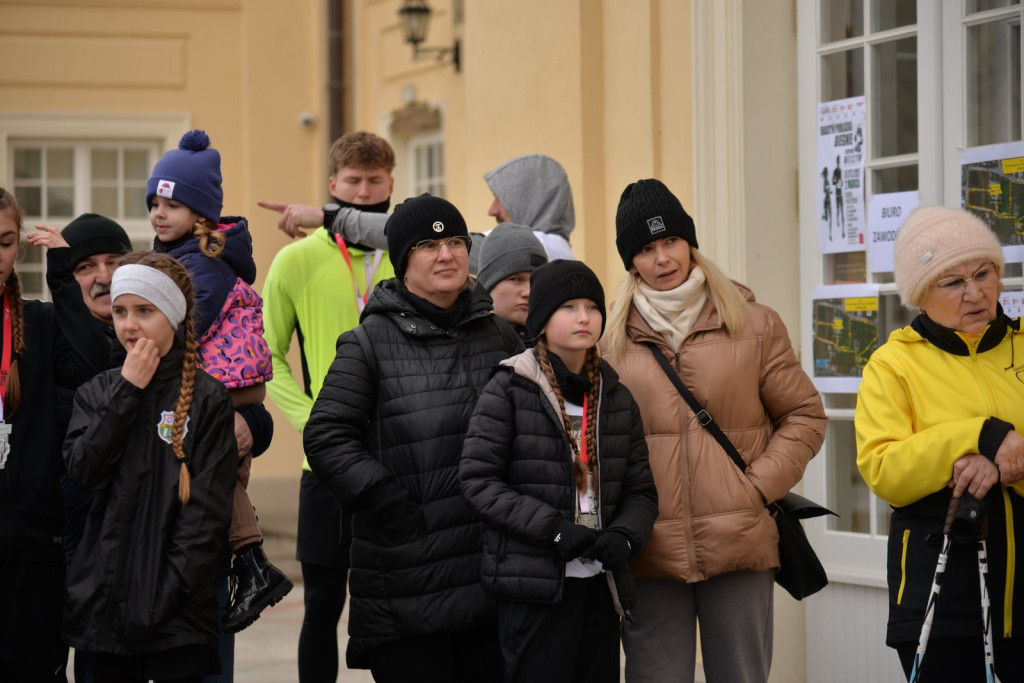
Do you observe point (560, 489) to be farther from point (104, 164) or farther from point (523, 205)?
point (104, 164)

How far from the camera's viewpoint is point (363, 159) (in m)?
5.12

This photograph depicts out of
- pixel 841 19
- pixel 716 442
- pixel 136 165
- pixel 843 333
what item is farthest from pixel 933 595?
pixel 136 165

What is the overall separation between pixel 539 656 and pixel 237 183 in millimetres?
9976

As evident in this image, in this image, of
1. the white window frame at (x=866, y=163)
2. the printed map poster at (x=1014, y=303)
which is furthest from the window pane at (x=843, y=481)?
the printed map poster at (x=1014, y=303)

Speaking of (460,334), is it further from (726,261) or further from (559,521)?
(726,261)

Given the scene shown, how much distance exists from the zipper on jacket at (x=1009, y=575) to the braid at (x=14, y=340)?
2.77 metres

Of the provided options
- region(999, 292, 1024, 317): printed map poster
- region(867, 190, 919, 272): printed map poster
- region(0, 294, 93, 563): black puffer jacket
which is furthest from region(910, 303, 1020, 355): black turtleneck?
region(0, 294, 93, 563): black puffer jacket

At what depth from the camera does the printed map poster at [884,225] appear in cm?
522

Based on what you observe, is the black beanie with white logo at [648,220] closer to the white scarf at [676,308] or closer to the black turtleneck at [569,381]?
the white scarf at [676,308]

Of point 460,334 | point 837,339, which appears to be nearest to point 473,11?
point 837,339

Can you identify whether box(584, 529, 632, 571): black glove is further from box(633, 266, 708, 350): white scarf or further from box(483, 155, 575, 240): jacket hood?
box(483, 155, 575, 240): jacket hood

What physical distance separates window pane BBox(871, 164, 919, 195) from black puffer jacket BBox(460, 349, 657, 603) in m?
1.97

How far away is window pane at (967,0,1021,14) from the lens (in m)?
4.92

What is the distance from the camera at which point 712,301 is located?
4047 millimetres
